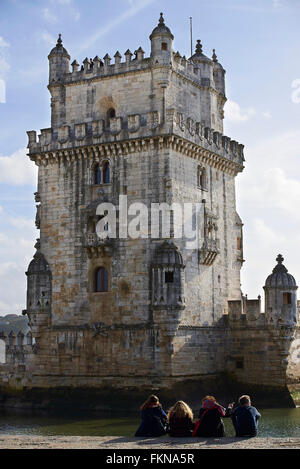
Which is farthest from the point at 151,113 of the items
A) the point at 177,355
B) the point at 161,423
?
the point at 161,423

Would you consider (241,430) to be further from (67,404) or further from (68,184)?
(68,184)

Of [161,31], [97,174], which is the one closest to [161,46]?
[161,31]

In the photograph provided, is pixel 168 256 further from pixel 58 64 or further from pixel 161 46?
pixel 58 64

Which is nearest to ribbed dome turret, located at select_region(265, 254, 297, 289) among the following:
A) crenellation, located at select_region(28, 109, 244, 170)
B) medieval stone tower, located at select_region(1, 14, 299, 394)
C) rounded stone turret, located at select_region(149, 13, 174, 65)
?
medieval stone tower, located at select_region(1, 14, 299, 394)

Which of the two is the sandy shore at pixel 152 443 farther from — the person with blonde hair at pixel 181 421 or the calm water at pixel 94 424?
the calm water at pixel 94 424

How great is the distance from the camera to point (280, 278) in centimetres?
4122

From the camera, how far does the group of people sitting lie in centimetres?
2044

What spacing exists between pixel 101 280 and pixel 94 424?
8.42m

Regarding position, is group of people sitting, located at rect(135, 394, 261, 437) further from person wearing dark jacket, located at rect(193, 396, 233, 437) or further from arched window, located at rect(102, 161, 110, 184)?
arched window, located at rect(102, 161, 110, 184)

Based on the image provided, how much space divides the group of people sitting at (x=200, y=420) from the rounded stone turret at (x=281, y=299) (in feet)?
67.4

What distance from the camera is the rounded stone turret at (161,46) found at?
40406 millimetres

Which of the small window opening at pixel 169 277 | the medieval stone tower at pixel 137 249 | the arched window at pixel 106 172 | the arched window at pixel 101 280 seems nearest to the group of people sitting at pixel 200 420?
the medieval stone tower at pixel 137 249

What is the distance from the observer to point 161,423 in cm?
2108

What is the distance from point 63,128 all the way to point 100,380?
14.2 m
